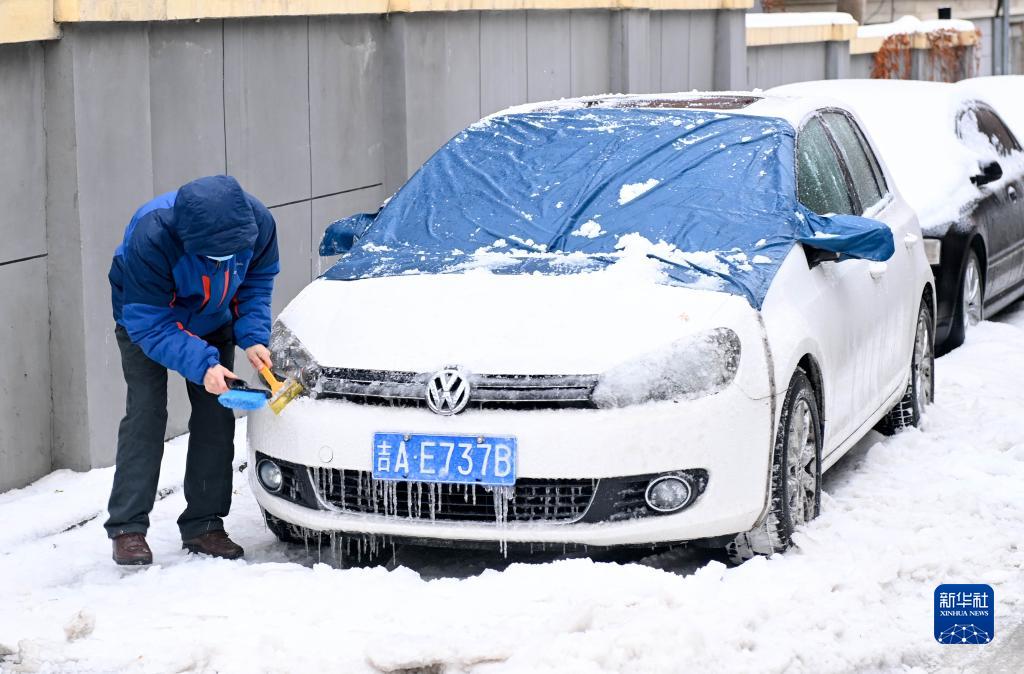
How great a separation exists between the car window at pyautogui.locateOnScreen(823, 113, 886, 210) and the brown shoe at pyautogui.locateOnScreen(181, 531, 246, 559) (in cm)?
296

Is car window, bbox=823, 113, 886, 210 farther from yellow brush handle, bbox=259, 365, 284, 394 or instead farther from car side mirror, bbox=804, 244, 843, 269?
yellow brush handle, bbox=259, 365, 284, 394

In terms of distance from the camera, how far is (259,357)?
18.4ft

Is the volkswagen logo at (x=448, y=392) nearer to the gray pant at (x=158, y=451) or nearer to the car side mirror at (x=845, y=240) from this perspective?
the gray pant at (x=158, y=451)

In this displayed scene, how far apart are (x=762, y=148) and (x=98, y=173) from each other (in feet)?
9.05

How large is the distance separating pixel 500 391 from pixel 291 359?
2.60 feet

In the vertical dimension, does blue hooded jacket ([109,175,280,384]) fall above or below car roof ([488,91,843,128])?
below

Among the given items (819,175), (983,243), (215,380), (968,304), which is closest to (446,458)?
(215,380)

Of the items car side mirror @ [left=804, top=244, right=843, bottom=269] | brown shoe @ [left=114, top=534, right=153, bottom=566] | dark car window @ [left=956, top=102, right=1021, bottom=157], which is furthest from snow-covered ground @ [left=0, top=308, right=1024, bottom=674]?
dark car window @ [left=956, top=102, right=1021, bottom=157]

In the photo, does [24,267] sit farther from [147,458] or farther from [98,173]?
[147,458]

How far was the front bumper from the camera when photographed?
4996mm

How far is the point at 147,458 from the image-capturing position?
18.7ft

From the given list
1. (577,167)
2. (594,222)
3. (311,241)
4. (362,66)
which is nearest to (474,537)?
(594,222)

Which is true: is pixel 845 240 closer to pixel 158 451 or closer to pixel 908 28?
pixel 158 451

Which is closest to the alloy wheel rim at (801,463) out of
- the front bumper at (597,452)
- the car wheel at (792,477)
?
the car wheel at (792,477)
